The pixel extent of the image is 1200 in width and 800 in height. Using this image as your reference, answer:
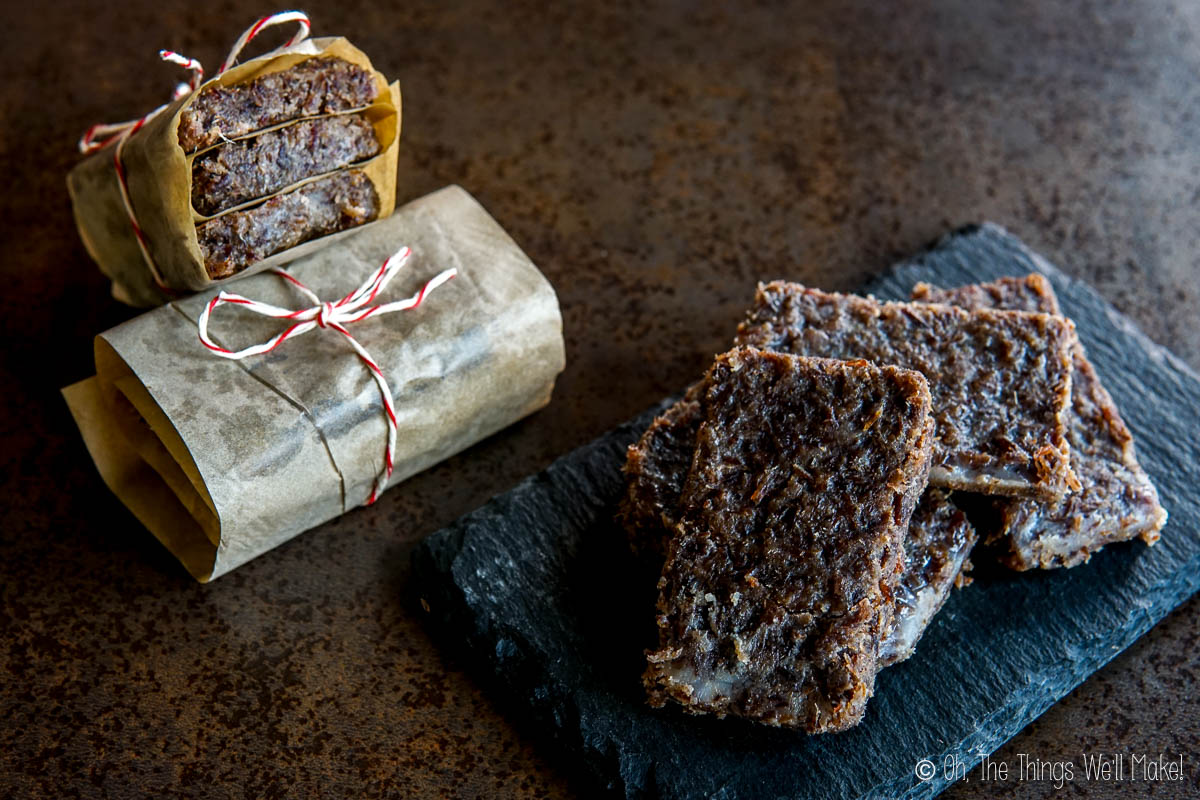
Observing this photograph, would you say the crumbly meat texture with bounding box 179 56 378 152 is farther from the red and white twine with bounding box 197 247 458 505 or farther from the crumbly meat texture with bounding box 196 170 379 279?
the red and white twine with bounding box 197 247 458 505

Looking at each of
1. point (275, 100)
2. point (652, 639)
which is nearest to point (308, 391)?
point (275, 100)

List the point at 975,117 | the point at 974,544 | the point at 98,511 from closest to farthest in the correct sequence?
1. the point at 974,544
2. the point at 98,511
3. the point at 975,117

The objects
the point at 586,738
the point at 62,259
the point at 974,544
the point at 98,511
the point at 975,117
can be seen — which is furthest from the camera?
the point at 975,117

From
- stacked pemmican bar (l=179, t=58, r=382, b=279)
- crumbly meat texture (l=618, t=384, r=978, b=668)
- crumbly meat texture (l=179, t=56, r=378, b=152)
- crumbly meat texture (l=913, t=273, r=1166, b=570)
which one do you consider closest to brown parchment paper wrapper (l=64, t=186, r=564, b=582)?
stacked pemmican bar (l=179, t=58, r=382, b=279)

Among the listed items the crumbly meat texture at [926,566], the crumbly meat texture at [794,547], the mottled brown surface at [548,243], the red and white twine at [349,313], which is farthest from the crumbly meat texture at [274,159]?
the crumbly meat texture at [926,566]

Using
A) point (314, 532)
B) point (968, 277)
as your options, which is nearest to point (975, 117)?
point (968, 277)

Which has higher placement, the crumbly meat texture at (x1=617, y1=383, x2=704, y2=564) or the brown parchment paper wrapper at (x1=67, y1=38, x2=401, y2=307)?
the brown parchment paper wrapper at (x1=67, y1=38, x2=401, y2=307)

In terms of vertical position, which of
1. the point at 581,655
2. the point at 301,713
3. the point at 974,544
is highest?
the point at 974,544

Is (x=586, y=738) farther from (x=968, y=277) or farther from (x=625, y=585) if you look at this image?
(x=968, y=277)
